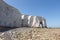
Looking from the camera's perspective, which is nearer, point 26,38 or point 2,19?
point 26,38

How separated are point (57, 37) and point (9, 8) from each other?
11.7 m

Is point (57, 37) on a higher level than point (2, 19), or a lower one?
lower

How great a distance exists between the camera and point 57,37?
7.93 metres

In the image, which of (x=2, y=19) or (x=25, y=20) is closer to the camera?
(x=2, y=19)

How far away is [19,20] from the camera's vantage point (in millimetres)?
20641

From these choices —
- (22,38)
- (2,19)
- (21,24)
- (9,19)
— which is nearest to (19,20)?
(21,24)

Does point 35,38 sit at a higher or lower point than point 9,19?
lower

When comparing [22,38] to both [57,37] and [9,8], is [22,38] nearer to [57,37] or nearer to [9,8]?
[57,37]

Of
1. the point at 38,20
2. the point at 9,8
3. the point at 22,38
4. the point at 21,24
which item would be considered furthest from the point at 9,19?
the point at 22,38

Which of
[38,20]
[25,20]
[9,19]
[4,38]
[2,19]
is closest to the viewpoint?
[4,38]

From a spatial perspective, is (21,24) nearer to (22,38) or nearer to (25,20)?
(25,20)

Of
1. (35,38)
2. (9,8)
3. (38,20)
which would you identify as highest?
(9,8)

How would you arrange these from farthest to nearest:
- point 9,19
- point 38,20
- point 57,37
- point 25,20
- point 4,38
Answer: point 25,20
point 38,20
point 9,19
point 57,37
point 4,38

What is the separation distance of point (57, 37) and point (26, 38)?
2.11m
